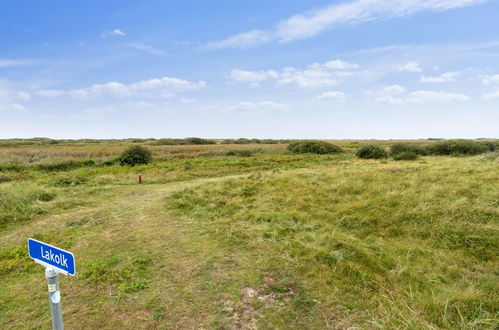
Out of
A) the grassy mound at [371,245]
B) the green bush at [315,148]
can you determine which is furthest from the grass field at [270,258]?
the green bush at [315,148]

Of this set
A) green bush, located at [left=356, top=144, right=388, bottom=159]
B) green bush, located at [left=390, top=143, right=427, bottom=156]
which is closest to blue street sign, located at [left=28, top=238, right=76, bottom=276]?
green bush, located at [left=356, top=144, right=388, bottom=159]

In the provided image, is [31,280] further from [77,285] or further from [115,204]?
[115,204]

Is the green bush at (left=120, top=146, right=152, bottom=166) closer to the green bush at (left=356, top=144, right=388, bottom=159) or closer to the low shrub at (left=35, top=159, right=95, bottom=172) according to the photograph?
the low shrub at (left=35, top=159, right=95, bottom=172)

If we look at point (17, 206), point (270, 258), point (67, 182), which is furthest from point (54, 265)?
point (67, 182)

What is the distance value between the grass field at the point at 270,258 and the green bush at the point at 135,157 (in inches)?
637

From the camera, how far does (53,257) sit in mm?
2379

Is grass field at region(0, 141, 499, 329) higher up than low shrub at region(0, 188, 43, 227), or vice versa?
low shrub at region(0, 188, 43, 227)

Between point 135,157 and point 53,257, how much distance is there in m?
26.3

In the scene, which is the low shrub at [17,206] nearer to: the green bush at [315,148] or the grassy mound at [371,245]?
the grassy mound at [371,245]

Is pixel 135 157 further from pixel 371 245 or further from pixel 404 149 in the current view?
pixel 404 149

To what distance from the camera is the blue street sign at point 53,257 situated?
2.29 metres

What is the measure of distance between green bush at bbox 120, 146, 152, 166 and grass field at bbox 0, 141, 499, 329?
16184 millimetres

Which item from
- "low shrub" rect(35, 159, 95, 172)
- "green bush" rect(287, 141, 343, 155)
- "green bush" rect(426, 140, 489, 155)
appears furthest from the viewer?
"green bush" rect(287, 141, 343, 155)

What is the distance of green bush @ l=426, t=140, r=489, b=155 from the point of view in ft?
101
